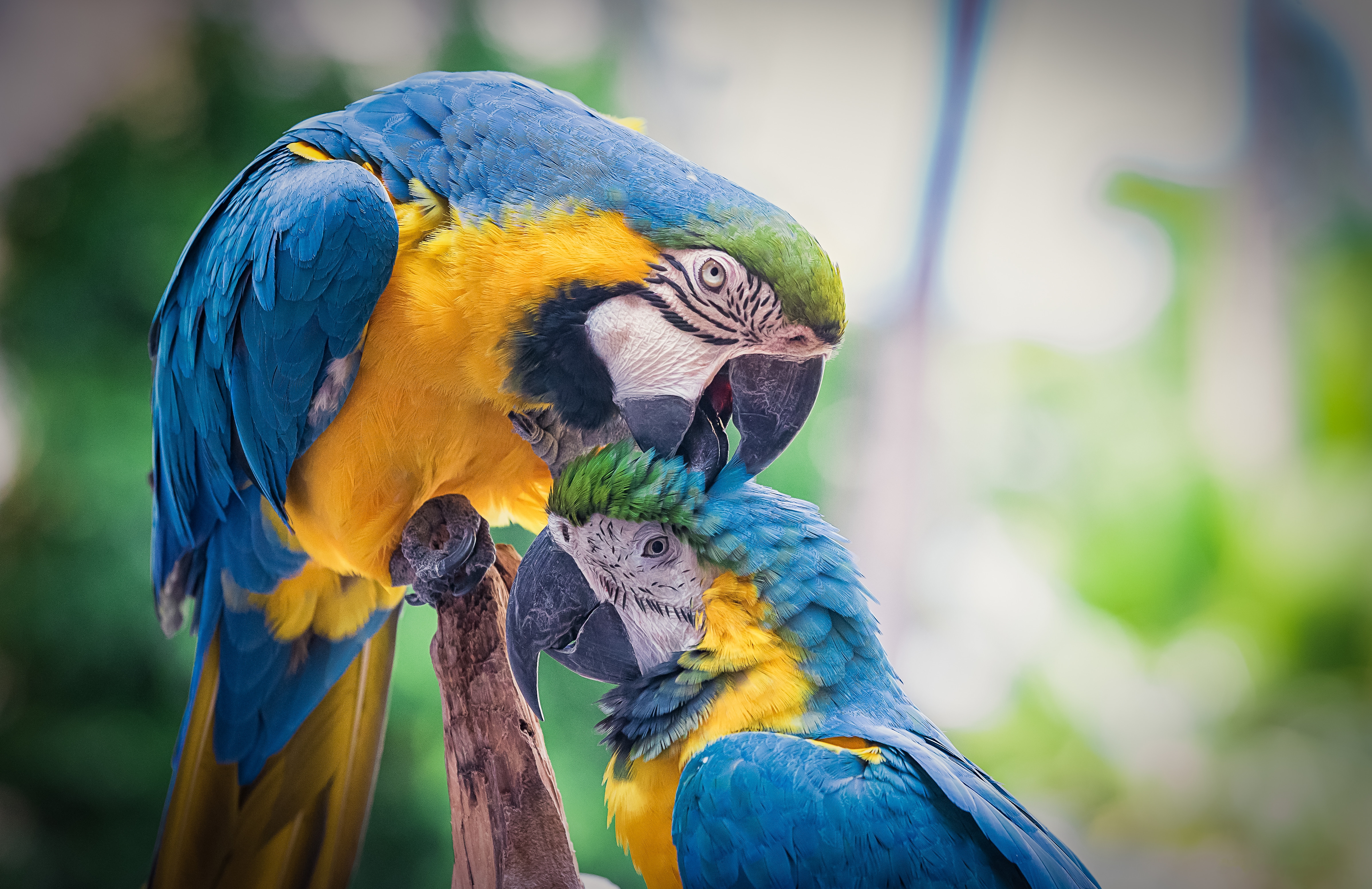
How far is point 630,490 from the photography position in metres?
1.07

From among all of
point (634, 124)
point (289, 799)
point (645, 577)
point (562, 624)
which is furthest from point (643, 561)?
point (289, 799)

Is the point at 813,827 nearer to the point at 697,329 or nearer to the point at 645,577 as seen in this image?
the point at 645,577

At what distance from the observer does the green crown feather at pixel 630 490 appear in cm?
107

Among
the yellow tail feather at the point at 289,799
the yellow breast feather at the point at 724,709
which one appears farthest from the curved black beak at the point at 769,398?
the yellow tail feather at the point at 289,799

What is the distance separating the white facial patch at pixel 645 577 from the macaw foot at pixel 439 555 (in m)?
0.31

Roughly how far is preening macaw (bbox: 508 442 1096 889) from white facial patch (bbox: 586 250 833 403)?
0.36 ft

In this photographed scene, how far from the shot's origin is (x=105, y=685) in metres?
1.87

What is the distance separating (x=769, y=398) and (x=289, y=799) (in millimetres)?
1057

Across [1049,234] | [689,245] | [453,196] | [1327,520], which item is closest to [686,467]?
[689,245]

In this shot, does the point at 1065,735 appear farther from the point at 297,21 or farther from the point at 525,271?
the point at 297,21

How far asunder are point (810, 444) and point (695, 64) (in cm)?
92

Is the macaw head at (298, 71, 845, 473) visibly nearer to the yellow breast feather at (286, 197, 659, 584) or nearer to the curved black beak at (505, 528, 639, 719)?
the yellow breast feather at (286, 197, 659, 584)

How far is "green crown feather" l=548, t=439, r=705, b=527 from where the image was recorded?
3.51 feet

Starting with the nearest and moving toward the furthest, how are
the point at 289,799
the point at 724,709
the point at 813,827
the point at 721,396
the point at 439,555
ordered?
the point at 813,827 < the point at 724,709 < the point at 721,396 < the point at 439,555 < the point at 289,799
